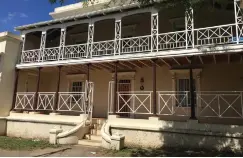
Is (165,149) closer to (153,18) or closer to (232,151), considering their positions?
(232,151)

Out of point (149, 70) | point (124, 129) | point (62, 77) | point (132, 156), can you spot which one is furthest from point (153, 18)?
point (62, 77)

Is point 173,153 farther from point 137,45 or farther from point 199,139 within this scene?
point 137,45

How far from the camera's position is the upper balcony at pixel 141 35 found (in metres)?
9.57

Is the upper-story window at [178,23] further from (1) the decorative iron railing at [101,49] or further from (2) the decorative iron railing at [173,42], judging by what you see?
(1) the decorative iron railing at [101,49]

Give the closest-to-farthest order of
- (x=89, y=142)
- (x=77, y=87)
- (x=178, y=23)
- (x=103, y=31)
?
(x=89, y=142), (x=178, y=23), (x=103, y=31), (x=77, y=87)

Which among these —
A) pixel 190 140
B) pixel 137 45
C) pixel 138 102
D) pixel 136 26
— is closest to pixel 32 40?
pixel 136 26

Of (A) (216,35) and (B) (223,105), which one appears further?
(B) (223,105)

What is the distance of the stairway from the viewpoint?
9.81 metres

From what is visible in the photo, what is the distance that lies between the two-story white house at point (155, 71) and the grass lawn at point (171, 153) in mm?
319

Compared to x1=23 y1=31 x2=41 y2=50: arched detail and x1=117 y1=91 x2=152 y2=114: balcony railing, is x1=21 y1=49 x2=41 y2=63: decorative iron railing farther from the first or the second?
x1=117 y1=91 x2=152 y2=114: balcony railing

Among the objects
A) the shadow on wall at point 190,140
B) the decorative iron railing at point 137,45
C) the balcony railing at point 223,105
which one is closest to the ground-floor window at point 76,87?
the decorative iron railing at point 137,45

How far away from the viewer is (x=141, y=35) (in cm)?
1336

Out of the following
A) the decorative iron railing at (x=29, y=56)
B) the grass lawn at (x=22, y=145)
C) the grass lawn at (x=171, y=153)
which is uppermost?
the decorative iron railing at (x=29, y=56)

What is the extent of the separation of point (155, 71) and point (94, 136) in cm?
411
